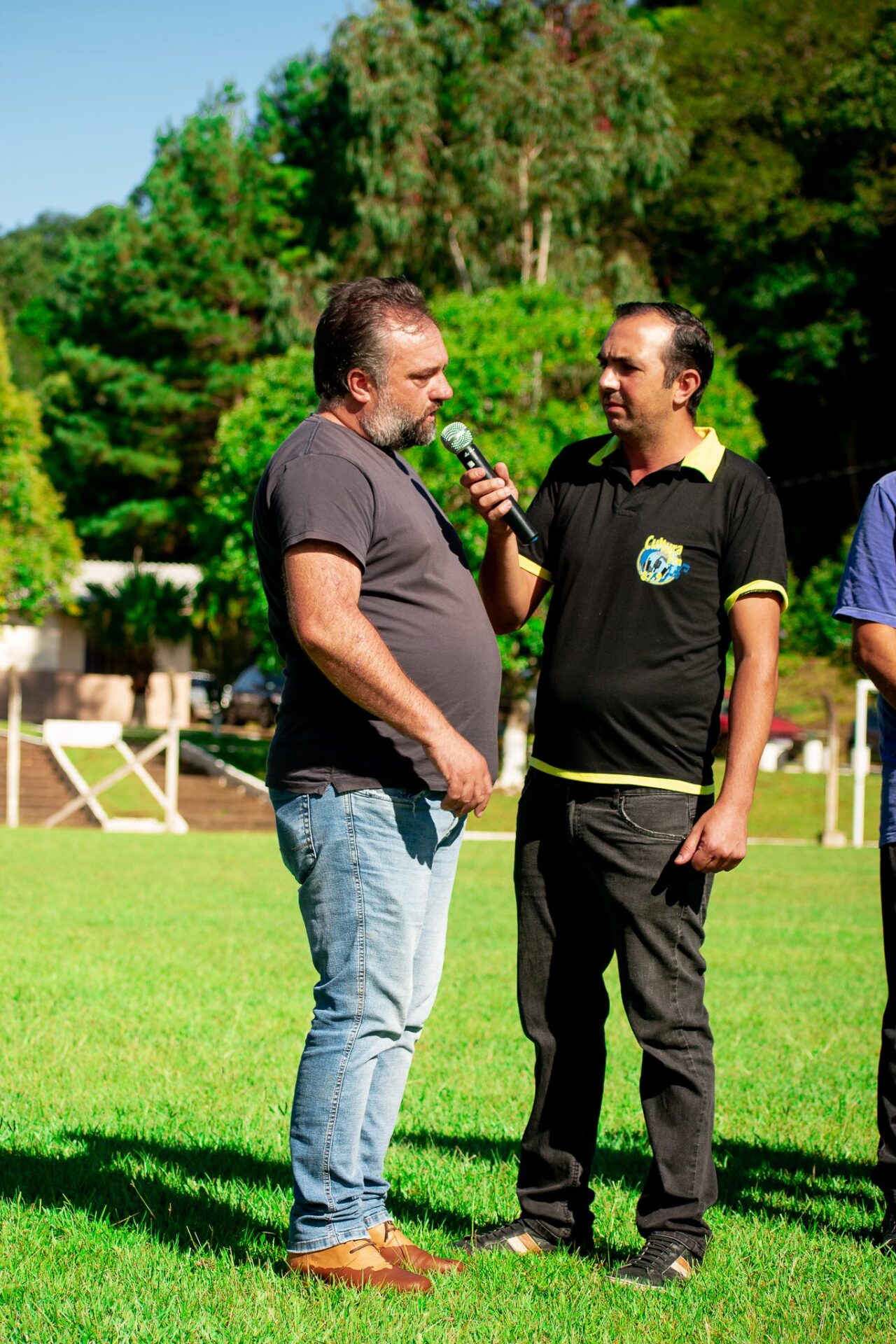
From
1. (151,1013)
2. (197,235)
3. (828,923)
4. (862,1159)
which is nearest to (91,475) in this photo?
(197,235)

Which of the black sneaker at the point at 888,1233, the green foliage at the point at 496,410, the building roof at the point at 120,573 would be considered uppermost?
the green foliage at the point at 496,410

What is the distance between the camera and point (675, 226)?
121 ft

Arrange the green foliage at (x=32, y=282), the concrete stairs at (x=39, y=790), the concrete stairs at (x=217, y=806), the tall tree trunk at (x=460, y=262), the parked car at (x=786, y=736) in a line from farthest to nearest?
1. the green foliage at (x=32, y=282)
2. the parked car at (x=786, y=736)
3. the tall tree trunk at (x=460, y=262)
4. the concrete stairs at (x=217, y=806)
5. the concrete stairs at (x=39, y=790)

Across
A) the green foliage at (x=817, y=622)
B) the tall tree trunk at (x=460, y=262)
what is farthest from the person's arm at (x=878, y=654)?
the green foliage at (x=817, y=622)

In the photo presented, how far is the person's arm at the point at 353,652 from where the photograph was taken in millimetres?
3191

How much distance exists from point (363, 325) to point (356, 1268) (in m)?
2.18

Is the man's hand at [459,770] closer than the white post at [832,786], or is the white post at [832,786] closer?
the man's hand at [459,770]

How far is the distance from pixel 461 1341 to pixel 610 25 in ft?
103

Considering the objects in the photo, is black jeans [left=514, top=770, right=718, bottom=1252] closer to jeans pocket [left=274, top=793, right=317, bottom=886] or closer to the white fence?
jeans pocket [left=274, top=793, right=317, bottom=886]

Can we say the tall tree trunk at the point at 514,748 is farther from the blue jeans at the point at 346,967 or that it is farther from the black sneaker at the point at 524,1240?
the blue jeans at the point at 346,967

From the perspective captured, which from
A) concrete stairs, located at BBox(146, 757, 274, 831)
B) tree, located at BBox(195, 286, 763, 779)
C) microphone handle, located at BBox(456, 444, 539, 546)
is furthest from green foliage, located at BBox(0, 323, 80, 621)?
microphone handle, located at BBox(456, 444, 539, 546)

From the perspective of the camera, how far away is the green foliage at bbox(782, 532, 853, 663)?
112 ft

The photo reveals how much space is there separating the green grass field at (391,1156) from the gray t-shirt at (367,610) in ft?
3.85

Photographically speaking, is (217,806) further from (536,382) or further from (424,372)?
(424,372)
